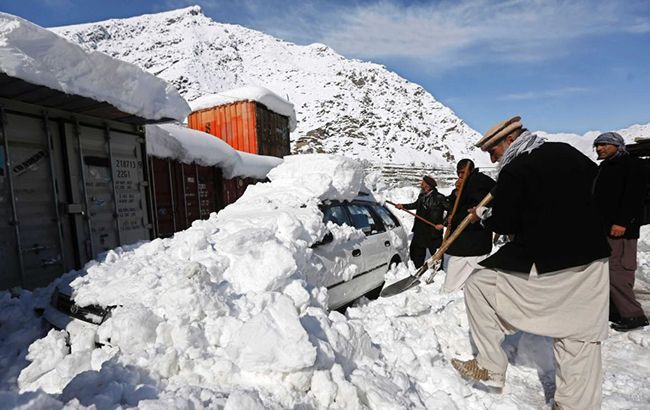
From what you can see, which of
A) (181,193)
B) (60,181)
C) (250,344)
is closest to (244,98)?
(181,193)

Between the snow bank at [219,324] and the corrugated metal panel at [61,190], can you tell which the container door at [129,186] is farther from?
the snow bank at [219,324]

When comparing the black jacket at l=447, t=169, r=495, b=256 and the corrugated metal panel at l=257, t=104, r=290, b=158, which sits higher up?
the corrugated metal panel at l=257, t=104, r=290, b=158

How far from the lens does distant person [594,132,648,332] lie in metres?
3.64

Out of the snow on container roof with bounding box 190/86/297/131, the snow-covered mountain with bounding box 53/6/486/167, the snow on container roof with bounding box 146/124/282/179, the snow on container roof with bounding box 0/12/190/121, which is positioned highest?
the snow-covered mountain with bounding box 53/6/486/167

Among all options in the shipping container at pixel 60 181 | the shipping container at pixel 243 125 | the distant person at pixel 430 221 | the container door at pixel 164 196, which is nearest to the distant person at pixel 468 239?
the distant person at pixel 430 221

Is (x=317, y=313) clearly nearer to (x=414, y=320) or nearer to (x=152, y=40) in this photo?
(x=414, y=320)

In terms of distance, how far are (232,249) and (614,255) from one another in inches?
158

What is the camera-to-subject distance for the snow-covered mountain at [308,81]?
50.5 metres

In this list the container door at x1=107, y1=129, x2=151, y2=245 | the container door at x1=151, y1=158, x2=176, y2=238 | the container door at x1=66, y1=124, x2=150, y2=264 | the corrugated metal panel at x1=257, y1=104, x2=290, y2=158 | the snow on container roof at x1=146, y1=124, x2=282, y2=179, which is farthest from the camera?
the corrugated metal panel at x1=257, y1=104, x2=290, y2=158

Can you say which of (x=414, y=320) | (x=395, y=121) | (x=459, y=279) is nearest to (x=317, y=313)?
(x=414, y=320)

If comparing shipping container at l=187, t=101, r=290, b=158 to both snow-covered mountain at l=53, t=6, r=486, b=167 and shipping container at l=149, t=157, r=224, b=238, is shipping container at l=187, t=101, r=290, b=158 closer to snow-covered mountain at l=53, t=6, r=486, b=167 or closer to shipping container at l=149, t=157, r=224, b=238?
shipping container at l=149, t=157, r=224, b=238

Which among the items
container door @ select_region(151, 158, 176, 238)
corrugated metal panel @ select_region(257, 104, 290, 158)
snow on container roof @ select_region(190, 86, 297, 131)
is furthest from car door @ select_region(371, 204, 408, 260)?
snow on container roof @ select_region(190, 86, 297, 131)

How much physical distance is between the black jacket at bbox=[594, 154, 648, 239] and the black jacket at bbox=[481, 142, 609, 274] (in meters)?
1.85

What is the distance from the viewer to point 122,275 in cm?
312
